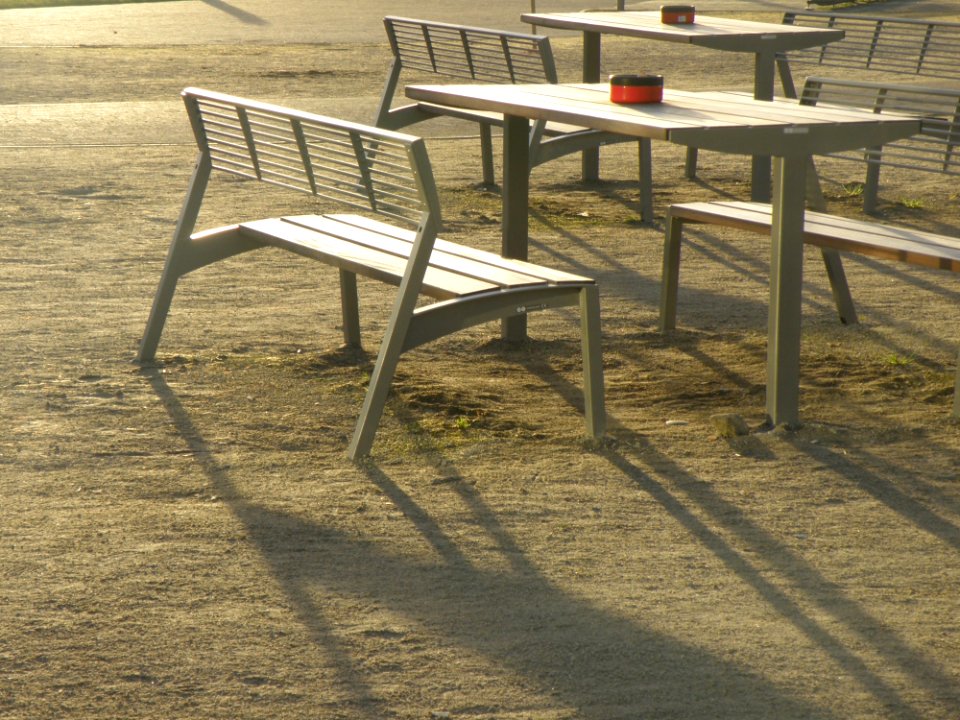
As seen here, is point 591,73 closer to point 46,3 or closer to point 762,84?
point 762,84

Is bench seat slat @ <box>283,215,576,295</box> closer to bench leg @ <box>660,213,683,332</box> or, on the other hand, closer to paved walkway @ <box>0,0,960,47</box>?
bench leg @ <box>660,213,683,332</box>

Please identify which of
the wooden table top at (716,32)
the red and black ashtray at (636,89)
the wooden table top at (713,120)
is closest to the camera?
the wooden table top at (713,120)

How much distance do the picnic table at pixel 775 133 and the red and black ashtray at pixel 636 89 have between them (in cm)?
4

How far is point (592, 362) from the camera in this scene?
4.63m

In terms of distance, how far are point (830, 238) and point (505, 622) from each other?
247cm

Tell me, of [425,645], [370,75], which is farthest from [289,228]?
[370,75]

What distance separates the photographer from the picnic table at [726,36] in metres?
8.02

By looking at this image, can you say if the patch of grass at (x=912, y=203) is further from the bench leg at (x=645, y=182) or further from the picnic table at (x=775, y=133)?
the picnic table at (x=775, y=133)

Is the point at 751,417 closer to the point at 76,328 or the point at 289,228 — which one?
the point at 289,228

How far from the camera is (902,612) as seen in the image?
3.42 m

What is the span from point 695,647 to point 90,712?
55.0 inches

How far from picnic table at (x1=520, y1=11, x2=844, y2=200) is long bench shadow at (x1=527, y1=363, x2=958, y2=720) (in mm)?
3883

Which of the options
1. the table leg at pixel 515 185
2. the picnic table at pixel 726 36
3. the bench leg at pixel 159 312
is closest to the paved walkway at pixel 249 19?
the picnic table at pixel 726 36

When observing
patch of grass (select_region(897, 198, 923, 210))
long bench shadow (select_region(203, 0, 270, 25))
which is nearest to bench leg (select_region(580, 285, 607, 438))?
patch of grass (select_region(897, 198, 923, 210))
